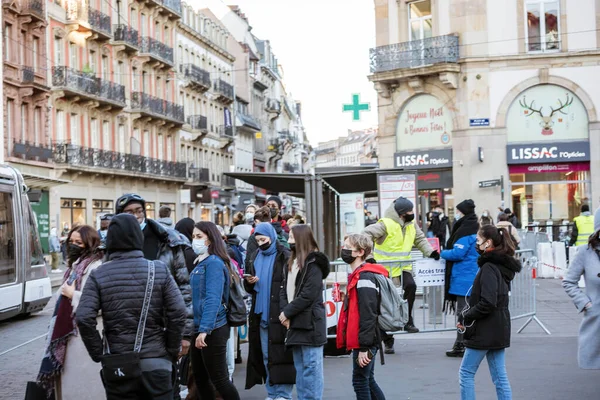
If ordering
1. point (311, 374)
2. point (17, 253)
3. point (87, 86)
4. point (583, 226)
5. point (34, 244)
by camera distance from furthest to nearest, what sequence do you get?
Answer: 1. point (87, 86)
2. point (583, 226)
3. point (34, 244)
4. point (17, 253)
5. point (311, 374)

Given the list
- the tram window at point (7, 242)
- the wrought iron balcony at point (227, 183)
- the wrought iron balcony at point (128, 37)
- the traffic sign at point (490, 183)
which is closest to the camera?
the tram window at point (7, 242)

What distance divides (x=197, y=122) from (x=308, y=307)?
62807mm

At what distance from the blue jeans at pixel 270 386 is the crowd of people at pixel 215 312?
0.5 inches

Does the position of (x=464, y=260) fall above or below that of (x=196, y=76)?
below

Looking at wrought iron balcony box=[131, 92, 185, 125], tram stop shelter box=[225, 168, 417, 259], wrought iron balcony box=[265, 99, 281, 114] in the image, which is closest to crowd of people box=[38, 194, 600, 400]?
tram stop shelter box=[225, 168, 417, 259]

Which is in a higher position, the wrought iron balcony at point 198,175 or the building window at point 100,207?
the wrought iron balcony at point 198,175

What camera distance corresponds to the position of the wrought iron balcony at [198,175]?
68.8 meters

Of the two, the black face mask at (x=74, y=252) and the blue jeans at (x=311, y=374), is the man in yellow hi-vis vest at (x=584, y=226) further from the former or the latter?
the black face mask at (x=74, y=252)

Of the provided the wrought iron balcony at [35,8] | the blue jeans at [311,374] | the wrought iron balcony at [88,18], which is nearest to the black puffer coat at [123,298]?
the blue jeans at [311,374]

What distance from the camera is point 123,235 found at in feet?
20.3

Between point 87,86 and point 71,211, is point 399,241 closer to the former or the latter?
point 71,211

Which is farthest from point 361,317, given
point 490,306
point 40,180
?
point 40,180

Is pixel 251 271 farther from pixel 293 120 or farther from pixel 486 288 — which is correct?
pixel 293 120

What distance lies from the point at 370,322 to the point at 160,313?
6.96 feet
